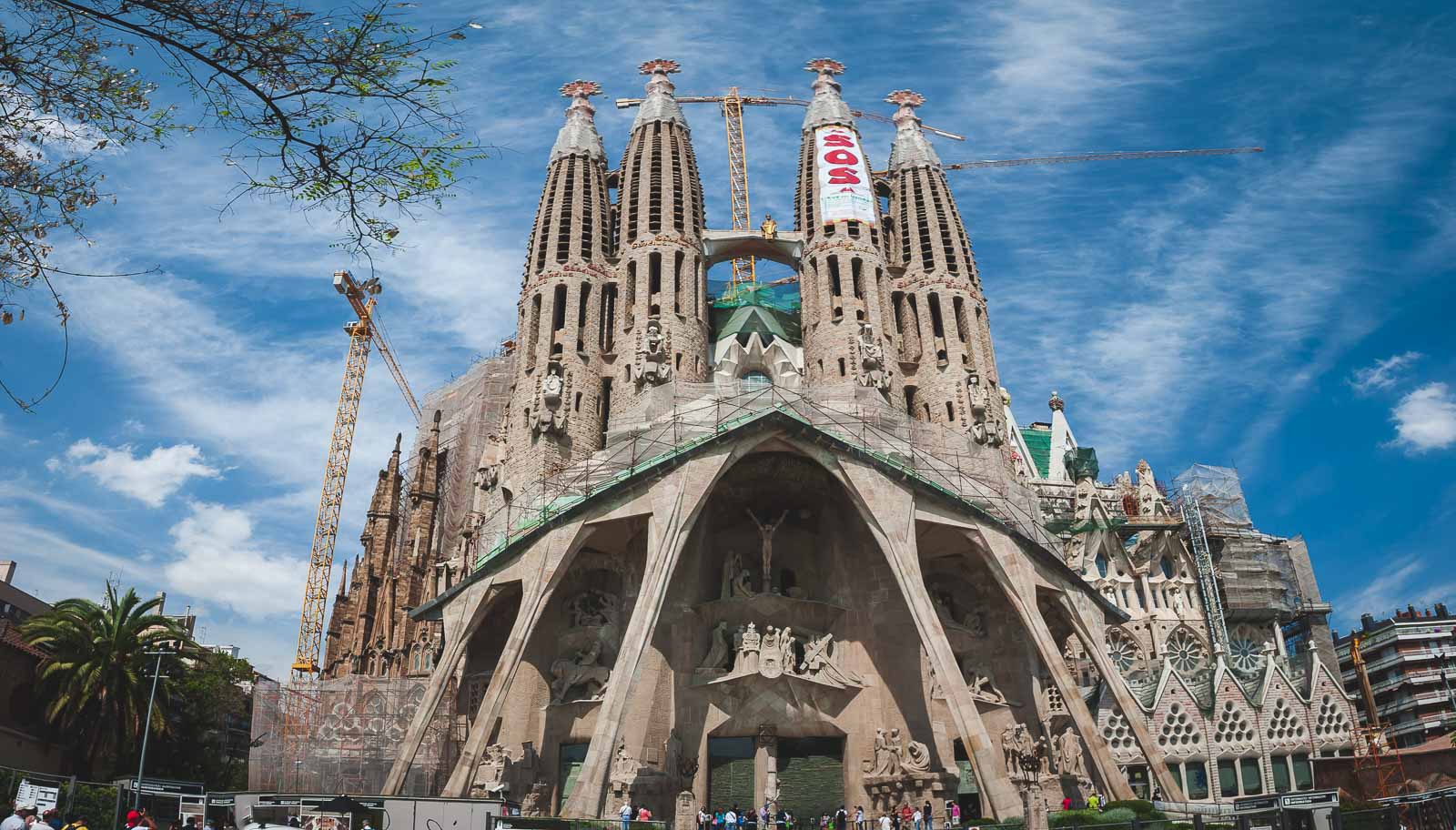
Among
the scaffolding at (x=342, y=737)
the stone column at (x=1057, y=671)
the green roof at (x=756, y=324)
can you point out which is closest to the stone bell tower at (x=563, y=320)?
the green roof at (x=756, y=324)

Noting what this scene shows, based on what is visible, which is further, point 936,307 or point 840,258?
point 936,307

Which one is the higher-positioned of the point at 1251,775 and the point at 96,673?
the point at 96,673

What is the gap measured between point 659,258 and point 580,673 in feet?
53.2

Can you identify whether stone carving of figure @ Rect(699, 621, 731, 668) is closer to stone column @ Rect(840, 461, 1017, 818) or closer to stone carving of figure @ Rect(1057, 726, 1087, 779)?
stone column @ Rect(840, 461, 1017, 818)

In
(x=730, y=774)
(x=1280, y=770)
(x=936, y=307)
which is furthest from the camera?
(x=936, y=307)

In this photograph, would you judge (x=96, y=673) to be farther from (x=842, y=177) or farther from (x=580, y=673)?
(x=842, y=177)

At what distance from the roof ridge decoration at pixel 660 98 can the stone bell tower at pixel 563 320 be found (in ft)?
8.23

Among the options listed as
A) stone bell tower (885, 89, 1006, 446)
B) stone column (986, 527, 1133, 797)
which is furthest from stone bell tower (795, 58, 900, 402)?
stone column (986, 527, 1133, 797)

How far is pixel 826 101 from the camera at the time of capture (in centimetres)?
4653

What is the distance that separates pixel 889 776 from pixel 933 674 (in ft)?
10.3

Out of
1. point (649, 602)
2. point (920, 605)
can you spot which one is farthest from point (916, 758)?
point (649, 602)

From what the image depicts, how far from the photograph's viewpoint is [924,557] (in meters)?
34.6

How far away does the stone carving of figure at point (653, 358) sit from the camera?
36.5 metres

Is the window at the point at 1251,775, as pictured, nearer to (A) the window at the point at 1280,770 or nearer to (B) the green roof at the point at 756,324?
(A) the window at the point at 1280,770
